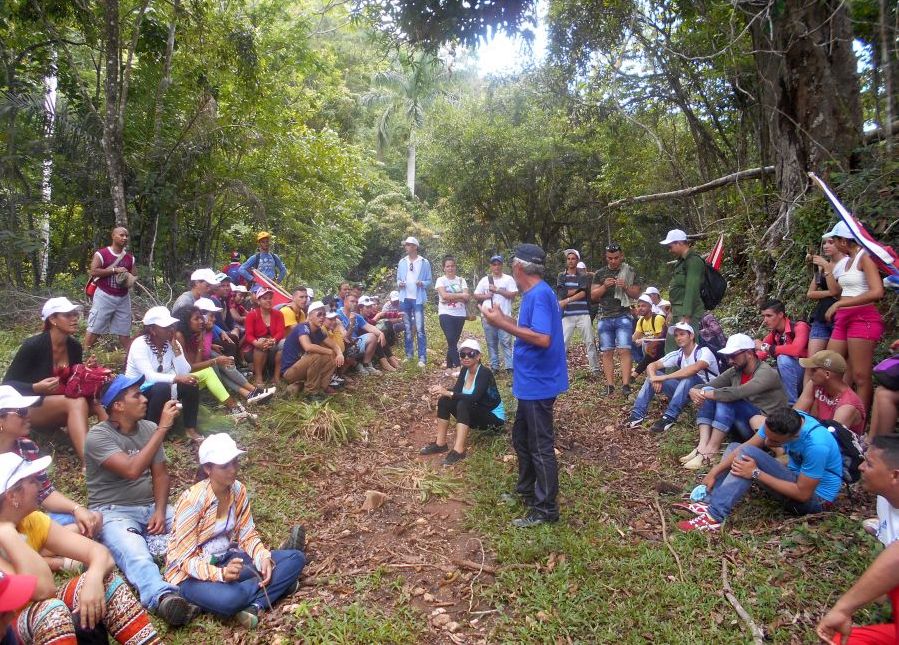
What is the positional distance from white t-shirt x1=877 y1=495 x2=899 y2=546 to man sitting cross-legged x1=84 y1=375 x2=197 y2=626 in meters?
4.18

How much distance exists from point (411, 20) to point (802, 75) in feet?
17.2

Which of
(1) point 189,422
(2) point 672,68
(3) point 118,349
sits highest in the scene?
(2) point 672,68

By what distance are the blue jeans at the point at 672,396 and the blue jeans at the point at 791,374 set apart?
804 mm

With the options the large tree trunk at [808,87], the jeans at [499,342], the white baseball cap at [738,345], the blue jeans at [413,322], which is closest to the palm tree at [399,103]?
the blue jeans at [413,322]

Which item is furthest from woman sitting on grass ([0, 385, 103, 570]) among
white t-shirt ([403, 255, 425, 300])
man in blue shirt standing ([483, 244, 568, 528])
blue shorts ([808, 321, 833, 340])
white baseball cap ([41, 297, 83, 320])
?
blue shorts ([808, 321, 833, 340])

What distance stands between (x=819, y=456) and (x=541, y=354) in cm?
206

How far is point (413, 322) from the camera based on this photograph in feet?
30.6

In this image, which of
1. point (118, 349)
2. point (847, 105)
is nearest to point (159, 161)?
point (118, 349)

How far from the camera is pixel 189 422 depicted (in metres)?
5.61

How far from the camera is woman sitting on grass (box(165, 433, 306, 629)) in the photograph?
3.43 m

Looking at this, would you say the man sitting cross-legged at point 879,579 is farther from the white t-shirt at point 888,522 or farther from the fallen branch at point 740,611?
the fallen branch at point 740,611

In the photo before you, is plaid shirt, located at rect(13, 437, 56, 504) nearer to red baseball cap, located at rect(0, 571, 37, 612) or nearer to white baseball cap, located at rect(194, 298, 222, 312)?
red baseball cap, located at rect(0, 571, 37, 612)

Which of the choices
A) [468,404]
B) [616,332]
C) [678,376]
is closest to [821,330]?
[678,376]

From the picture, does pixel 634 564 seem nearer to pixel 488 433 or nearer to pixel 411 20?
pixel 488 433
